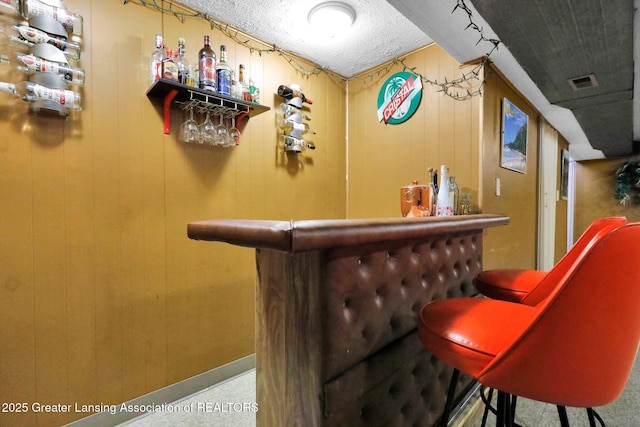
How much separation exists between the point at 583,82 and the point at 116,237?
3.57 metres

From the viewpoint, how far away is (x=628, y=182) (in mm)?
5535

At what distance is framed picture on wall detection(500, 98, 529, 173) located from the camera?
240 cm

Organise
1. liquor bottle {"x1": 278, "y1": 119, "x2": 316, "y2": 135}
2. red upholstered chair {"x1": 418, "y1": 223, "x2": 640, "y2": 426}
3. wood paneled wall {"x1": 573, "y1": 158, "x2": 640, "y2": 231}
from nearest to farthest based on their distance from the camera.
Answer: red upholstered chair {"x1": 418, "y1": 223, "x2": 640, "y2": 426} < liquor bottle {"x1": 278, "y1": 119, "x2": 316, "y2": 135} < wood paneled wall {"x1": 573, "y1": 158, "x2": 640, "y2": 231}

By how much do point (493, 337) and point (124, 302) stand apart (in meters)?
1.84

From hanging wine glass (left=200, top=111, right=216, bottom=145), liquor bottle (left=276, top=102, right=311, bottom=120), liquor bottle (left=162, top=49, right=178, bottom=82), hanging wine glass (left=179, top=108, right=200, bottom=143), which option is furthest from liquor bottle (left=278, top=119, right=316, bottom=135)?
liquor bottle (left=162, top=49, right=178, bottom=82)

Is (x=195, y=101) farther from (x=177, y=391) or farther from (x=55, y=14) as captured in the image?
(x=177, y=391)

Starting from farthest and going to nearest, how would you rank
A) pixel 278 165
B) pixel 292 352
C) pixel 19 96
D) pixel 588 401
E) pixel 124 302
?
pixel 278 165 → pixel 124 302 → pixel 19 96 → pixel 292 352 → pixel 588 401

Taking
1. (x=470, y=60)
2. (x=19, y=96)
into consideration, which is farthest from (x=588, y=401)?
Answer: (x=19, y=96)

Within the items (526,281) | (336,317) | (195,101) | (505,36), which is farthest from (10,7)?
(526,281)

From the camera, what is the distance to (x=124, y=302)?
5.54 ft

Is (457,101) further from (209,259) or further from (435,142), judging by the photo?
(209,259)

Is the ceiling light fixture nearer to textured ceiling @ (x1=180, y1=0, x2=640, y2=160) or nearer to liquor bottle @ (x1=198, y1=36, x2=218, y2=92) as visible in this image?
textured ceiling @ (x1=180, y1=0, x2=640, y2=160)

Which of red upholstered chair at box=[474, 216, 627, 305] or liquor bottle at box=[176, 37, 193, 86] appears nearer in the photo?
red upholstered chair at box=[474, 216, 627, 305]

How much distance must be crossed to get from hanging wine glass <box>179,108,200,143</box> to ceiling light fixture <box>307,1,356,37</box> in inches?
40.5
